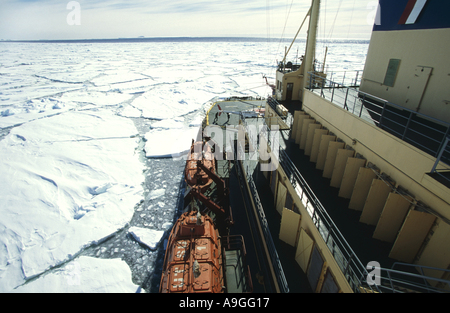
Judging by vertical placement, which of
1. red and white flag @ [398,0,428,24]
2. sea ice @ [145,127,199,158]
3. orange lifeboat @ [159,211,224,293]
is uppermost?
red and white flag @ [398,0,428,24]

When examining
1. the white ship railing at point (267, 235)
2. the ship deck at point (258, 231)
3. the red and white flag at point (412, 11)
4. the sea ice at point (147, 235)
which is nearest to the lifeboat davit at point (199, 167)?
the ship deck at point (258, 231)

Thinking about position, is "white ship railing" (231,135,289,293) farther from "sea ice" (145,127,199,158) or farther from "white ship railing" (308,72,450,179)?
"sea ice" (145,127,199,158)

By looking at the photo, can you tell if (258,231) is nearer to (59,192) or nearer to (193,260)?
(193,260)

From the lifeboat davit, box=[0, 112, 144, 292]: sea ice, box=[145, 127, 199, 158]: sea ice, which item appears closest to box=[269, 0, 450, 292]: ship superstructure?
the lifeboat davit
